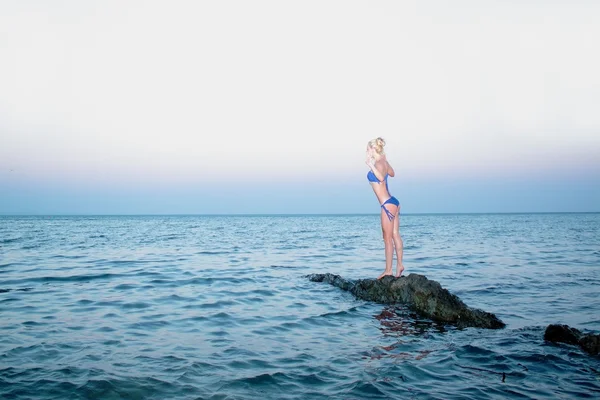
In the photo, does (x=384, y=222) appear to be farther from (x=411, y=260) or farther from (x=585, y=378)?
(x=411, y=260)

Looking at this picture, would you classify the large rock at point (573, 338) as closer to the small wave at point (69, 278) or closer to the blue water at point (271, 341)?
the blue water at point (271, 341)

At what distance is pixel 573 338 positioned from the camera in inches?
254

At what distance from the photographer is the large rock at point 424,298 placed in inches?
307

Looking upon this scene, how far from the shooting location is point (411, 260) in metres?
17.8

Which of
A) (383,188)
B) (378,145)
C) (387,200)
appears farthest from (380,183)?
(378,145)

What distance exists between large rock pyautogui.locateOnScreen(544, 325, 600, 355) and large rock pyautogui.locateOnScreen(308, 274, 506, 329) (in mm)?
1031

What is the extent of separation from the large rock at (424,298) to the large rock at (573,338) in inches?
40.6

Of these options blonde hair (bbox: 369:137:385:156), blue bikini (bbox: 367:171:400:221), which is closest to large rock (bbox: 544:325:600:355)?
blue bikini (bbox: 367:171:400:221)

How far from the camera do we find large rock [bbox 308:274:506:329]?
7789 mm

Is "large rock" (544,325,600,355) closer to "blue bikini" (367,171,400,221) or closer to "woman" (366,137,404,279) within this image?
"woman" (366,137,404,279)

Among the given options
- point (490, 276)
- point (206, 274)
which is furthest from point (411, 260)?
point (206, 274)

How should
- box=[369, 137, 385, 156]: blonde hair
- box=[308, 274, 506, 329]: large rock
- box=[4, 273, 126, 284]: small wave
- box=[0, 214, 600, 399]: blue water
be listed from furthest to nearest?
1. box=[4, 273, 126, 284]: small wave
2. box=[369, 137, 385, 156]: blonde hair
3. box=[308, 274, 506, 329]: large rock
4. box=[0, 214, 600, 399]: blue water

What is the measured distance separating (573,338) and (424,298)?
2.70 metres

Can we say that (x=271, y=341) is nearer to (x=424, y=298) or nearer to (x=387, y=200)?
(x=424, y=298)
